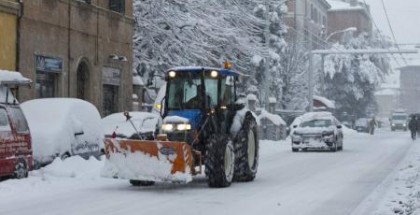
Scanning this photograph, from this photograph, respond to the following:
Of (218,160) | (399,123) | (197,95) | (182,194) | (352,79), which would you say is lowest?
(182,194)

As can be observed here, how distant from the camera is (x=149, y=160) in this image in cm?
1379

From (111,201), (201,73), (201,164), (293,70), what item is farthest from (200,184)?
(293,70)

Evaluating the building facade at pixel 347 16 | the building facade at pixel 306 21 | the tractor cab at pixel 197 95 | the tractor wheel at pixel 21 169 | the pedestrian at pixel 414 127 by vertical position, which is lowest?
the tractor wheel at pixel 21 169

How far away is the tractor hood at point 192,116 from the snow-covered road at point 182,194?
1270 millimetres

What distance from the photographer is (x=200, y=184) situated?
15422 mm

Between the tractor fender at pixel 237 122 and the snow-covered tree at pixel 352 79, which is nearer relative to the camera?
the tractor fender at pixel 237 122

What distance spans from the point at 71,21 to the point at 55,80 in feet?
6.82

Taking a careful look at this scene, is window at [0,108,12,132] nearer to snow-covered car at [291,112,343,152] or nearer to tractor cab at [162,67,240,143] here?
tractor cab at [162,67,240,143]

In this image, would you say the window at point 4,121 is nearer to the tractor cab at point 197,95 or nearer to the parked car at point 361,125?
the tractor cab at point 197,95

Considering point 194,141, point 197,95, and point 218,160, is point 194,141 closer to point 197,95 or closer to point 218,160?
point 218,160

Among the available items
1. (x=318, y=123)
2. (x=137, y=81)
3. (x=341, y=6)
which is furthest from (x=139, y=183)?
(x=341, y=6)

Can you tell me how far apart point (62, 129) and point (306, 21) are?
5994 cm

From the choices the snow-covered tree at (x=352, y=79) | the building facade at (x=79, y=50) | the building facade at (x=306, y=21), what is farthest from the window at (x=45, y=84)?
the snow-covered tree at (x=352, y=79)

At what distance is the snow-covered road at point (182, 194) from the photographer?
11625 millimetres
